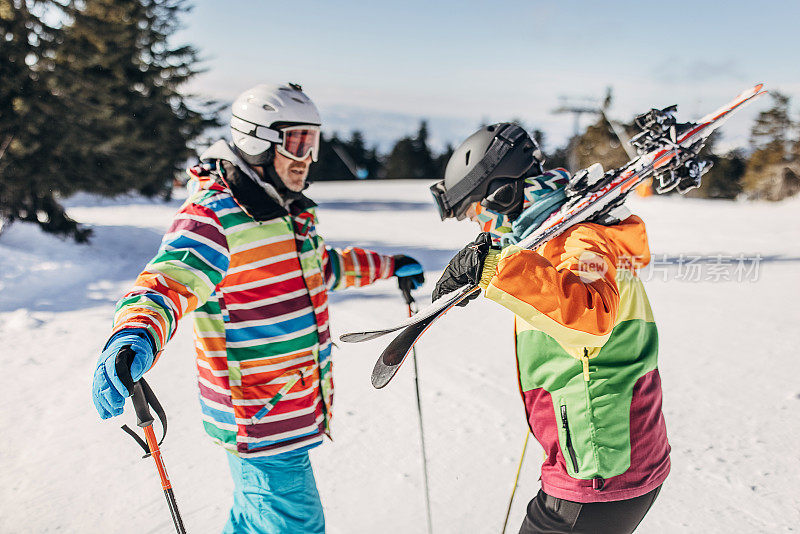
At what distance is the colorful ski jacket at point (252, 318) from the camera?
208cm

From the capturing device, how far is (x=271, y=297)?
2.16 meters

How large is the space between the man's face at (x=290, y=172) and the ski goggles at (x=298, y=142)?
25mm

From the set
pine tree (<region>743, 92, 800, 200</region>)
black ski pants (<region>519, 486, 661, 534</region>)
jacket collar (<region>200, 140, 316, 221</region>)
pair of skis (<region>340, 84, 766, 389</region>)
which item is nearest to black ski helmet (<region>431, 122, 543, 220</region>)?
pair of skis (<region>340, 84, 766, 389</region>)

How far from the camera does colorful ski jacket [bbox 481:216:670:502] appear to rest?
5.03 ft

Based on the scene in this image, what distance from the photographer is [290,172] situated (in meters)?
2.46

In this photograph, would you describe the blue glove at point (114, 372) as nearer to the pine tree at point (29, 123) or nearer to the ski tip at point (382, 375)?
the ski tip at point (382, 375)

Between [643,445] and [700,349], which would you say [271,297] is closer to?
[643,445]

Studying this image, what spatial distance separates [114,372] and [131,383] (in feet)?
0.18

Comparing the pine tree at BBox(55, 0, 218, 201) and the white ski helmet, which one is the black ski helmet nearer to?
the white ski helmet

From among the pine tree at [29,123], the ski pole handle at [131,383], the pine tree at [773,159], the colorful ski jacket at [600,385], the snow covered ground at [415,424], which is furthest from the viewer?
the pine tree at [773,159]

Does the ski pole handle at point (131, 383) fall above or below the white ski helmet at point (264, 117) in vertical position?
below

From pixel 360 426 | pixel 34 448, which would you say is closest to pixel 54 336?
pixel 34 448

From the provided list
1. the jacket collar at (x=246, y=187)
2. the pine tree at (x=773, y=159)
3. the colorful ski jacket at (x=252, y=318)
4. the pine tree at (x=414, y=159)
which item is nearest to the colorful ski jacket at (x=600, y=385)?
the colorful ski jacket at (x=252, y=318)

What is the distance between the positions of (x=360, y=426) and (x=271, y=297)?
207cm
